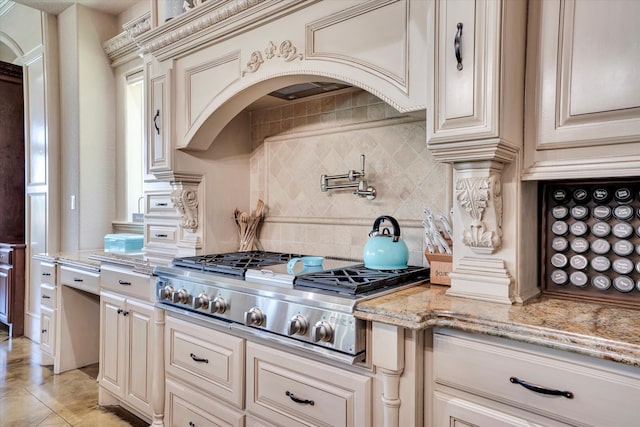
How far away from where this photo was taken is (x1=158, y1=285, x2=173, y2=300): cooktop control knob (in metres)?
2.08

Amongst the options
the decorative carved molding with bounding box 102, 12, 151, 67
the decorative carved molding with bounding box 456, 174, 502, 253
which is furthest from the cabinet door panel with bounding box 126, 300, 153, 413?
the decorative carved molding with bounding box 102, 12, 151, 67

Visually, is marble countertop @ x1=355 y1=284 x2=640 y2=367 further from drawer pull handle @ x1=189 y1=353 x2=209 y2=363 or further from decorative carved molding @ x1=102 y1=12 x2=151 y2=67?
decorative carved molding @ x1=102 y1=12 x2=151 y2=67

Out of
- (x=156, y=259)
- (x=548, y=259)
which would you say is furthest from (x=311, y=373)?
(x=156, y=259)

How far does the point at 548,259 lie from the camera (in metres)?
1.50

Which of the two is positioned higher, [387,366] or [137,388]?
[387,366]

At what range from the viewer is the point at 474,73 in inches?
51.2

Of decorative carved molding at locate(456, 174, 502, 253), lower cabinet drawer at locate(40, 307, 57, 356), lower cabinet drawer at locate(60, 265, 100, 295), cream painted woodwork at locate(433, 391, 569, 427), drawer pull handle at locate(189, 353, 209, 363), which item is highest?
decorative carved molding at locate(456, 174, 502, 253)

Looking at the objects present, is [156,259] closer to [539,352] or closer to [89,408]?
[89,408]

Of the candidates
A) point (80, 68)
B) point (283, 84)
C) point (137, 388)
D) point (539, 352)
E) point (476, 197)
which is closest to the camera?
point (539, 352)

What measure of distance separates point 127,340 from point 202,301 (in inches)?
34.9

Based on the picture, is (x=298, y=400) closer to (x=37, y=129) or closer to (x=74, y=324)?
(x=74, y=324)

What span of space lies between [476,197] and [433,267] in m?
0.43

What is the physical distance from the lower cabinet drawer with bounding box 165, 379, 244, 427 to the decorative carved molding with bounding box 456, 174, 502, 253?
47.0 inches

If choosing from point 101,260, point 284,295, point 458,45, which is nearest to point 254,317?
point 284,295
